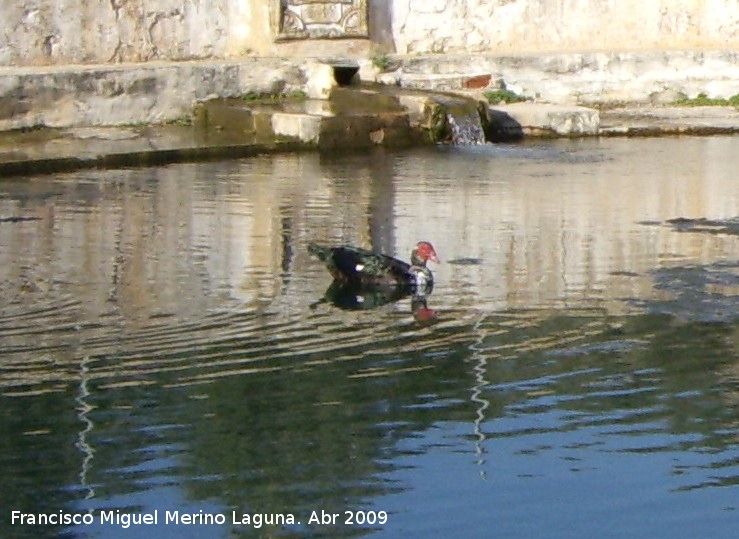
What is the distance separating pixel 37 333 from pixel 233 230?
3361 millimetres

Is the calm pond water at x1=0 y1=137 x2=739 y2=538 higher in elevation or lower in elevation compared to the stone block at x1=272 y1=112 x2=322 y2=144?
lower

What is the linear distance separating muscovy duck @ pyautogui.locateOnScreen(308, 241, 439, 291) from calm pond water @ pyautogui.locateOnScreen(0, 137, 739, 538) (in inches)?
5.6

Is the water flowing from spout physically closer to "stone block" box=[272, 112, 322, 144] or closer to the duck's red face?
"stone block" box=[272, 112, 322, 144]

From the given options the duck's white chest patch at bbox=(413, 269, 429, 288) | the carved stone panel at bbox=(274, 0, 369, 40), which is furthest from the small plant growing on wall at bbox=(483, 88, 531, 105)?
the duck's white chest patch at bbox=(413, 269, 429, 288)

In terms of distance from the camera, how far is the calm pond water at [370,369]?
5668mm

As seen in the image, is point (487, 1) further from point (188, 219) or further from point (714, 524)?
point (714, 524)

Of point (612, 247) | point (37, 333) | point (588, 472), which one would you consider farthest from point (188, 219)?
point (588, 472)

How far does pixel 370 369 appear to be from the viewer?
24.2ft

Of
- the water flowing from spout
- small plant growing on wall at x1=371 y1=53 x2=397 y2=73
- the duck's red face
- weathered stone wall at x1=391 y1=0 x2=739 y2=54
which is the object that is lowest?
the duck's red face

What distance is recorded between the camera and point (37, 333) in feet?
26.3

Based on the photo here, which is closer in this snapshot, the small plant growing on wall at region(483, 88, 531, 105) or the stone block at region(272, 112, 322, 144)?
the stone block at region(272, 112, 322, 144)

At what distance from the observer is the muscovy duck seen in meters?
9.12

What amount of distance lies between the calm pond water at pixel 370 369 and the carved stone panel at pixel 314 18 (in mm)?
5404

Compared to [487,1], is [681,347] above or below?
below
